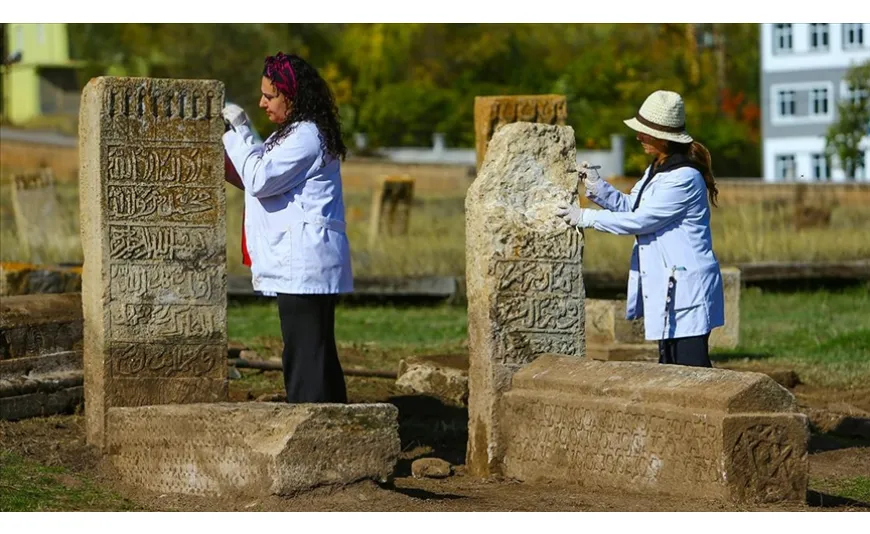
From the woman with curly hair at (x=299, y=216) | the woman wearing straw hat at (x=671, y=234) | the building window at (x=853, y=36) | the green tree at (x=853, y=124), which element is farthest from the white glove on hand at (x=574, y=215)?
the building window at (x=853, y=36)

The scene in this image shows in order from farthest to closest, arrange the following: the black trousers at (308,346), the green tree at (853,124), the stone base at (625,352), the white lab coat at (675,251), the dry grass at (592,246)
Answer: the green tree at (853,124) < the dry grass at (592,246) < the stone base at (625,352) < the white lab coat at (675,251) < the black trousers at (308,346)

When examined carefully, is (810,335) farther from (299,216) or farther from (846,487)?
(299,216)

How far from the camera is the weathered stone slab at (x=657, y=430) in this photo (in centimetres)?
752

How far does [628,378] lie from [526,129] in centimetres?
139

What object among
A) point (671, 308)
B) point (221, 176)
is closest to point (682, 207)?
point (671, 308)

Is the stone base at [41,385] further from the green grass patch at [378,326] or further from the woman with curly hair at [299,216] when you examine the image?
the green grass patch at [378,326]

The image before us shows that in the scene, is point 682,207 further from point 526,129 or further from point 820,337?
point 820,337

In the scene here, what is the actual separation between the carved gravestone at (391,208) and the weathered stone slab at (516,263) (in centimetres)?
1504

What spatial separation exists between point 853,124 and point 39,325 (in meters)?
35.1

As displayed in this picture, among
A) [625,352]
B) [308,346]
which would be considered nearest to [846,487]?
[308,346]

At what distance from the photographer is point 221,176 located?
9.23m

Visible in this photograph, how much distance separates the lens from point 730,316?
14.3 meters

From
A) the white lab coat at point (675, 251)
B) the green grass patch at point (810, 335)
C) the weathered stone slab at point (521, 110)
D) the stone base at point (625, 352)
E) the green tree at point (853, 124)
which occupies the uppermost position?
the green tree at point (853, 124)

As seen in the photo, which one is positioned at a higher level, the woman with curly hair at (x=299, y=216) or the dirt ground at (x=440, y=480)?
the woman with curly hair at (x=299, y=216)
